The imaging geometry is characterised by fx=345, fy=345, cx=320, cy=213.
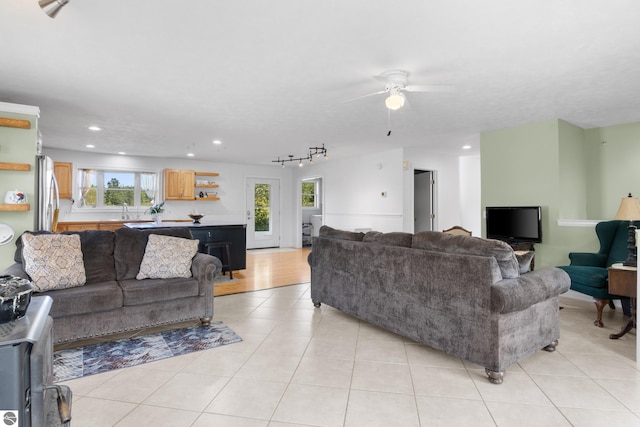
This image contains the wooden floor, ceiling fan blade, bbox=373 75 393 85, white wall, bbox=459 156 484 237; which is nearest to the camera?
ceiling fan blade, bbox=373 75 393 85

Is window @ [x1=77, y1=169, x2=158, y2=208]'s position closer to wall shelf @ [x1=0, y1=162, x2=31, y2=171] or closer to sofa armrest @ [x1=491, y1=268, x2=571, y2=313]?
wall shelf @ [x1=0, y1=162, x2=31, y2=171]

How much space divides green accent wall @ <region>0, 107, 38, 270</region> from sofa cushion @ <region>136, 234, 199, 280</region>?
142 cm

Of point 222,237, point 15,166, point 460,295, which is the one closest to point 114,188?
point 222,237

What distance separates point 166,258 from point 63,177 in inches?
210

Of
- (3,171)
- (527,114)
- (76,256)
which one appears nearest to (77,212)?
(3,171)

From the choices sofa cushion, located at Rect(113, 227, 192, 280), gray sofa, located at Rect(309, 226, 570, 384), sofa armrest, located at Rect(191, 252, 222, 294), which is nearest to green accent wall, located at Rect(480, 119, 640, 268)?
gray sofa, located at Rect(309, 226, 570, 384)

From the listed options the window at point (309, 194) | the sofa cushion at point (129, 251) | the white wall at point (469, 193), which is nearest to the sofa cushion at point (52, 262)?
the sofa cushion at point (129, 251)

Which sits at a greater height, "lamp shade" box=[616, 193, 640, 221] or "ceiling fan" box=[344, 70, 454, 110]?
"ceiling fan" box=[344, 70, 454, 110]

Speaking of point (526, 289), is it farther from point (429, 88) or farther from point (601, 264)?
point (601, 264)

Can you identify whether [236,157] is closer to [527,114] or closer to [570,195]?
[527,114]

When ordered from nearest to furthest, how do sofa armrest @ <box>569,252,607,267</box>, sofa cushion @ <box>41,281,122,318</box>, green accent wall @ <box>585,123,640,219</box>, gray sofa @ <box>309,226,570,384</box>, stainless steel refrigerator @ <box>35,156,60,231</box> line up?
gray sofa @ <box>309,226,570,384</box>
sofa cushion @ <box>41,281,122,318</box>
stainless steel refrigerator @ <box>35,156,60,231</box>
sofa armrest @ <box>569,252,607,267</box>
green accent wall @ <box>585,123,640,219</box>

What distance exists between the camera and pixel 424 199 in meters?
7.71

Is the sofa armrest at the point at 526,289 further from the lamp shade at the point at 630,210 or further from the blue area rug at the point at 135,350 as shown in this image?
the blue area rug at the point at 135,350

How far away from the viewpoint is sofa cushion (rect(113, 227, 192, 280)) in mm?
3361
